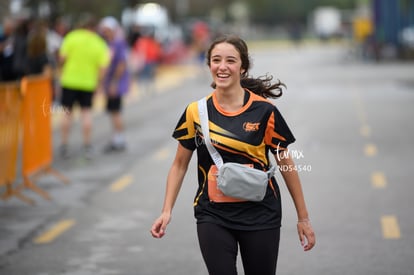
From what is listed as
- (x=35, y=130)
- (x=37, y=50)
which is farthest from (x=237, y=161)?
(x=37, y=50)

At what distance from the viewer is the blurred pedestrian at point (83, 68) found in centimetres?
1445

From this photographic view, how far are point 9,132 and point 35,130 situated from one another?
1.70ft

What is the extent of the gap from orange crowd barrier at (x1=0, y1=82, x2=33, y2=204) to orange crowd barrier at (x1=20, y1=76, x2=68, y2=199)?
0.40ft

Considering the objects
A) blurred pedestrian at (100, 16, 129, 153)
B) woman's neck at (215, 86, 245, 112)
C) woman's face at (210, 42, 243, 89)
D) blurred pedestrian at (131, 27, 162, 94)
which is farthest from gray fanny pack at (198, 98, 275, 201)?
blurred pedestrian at (131, 27, 162, 94)

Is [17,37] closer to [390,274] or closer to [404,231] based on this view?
[404,231]

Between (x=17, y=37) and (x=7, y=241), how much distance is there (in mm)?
11096

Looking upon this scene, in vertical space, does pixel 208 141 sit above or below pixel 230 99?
below

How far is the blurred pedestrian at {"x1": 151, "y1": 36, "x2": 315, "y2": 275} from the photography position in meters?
4.99

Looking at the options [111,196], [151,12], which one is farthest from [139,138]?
[151,12]

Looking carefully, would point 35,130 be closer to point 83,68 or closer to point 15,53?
point 83,68

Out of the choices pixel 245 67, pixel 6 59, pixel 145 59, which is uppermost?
pixel 245 67

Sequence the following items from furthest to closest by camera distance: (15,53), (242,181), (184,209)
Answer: (15,53), (184,209), (242,181)

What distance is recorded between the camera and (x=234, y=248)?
5.03 m

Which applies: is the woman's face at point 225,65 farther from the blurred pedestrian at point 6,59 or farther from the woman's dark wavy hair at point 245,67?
the blurred pedestrian at point 6,59
